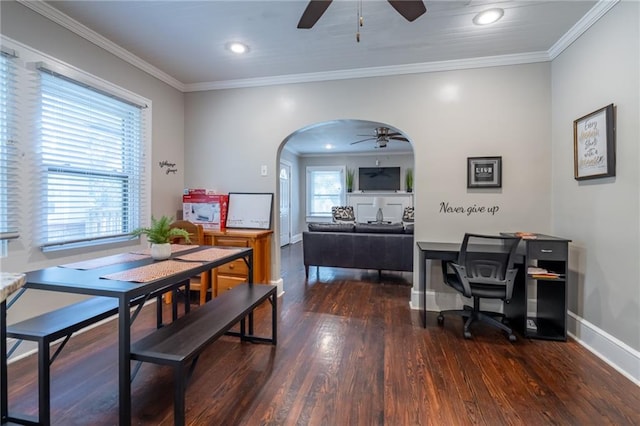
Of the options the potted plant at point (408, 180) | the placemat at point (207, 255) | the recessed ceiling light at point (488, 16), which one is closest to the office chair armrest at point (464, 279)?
the placemat at point (207, 255)

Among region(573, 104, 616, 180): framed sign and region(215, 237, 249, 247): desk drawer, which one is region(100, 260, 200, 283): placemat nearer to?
region(215, 237, 249, 247): desk drawer

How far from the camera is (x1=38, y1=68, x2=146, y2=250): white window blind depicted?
2348mm

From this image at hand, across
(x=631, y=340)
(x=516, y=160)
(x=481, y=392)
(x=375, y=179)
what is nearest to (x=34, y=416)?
(x=481, y=392)

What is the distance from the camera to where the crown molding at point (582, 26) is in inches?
85.4

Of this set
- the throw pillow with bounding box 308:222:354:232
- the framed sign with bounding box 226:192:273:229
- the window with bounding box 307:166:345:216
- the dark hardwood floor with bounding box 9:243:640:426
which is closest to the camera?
the dark hardwood floor with bounding box 9:243:640:426

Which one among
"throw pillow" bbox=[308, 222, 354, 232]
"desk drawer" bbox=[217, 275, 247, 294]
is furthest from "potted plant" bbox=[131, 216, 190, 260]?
"throw pillow" bbox=[308, 222, 354, 232]

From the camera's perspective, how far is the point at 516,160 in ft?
9.91

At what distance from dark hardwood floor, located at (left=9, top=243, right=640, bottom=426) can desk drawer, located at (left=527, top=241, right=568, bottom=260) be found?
2.32 ft

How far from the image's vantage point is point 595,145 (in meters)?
2.30

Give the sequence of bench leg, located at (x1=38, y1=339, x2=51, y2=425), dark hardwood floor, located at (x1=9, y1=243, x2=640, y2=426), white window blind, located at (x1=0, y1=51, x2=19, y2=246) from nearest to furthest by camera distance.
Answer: bench leg, located at (x1=38, y1=339, x2=51, y2=425) → dark hardwood floor, located at (x1=9, y1=243, x2=640, y2=426) → white window blind, located at (x1=0, y1=51, x2=19, y2=246)

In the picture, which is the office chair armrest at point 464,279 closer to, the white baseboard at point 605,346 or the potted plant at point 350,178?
the white baseboard at point 605,346

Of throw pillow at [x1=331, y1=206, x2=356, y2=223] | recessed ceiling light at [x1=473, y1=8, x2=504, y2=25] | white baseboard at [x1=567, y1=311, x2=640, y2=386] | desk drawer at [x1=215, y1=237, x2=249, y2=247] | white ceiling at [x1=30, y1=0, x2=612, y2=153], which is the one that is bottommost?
white baseboard at [x1=567, y1=311, x2=640, y2=386]

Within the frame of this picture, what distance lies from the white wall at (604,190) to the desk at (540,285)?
0.45 feet

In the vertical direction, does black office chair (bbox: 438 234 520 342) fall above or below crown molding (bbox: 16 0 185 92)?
below
